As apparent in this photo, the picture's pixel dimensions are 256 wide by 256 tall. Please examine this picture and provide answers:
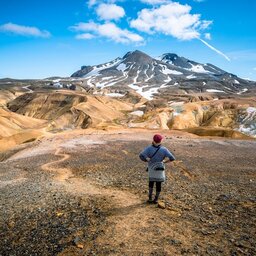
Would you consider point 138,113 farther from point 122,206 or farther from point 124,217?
point 124,217

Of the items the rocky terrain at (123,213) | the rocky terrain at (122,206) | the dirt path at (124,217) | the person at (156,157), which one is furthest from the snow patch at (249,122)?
the person at (156,157)

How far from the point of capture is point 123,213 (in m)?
11.9

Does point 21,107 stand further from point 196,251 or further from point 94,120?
point 196,251

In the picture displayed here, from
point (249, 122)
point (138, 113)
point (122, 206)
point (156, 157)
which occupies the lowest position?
point (138, 113)

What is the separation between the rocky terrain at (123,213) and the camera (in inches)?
391

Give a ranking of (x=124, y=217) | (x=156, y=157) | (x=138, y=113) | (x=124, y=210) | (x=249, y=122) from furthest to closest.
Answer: (x=138, y=113) → (x=249, y=122) → (x=156, y=157) → (x=124, y=210) → (x=124, y=217)

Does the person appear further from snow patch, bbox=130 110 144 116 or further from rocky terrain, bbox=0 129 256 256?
snow patch, bbox=130 110 144 116

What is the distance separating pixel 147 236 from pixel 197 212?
3.10m

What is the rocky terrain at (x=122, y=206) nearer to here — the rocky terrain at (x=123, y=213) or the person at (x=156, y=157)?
the rocky terrain at (x=123, y=213)

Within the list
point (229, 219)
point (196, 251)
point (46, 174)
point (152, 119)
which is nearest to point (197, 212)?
point (229, 219)

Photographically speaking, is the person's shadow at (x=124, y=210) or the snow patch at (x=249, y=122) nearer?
the person's shadow at (x=124, y=210)

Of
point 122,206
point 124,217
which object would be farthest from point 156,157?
point 124,217

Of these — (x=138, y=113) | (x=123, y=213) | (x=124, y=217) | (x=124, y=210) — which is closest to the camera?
(x=124, y=217)

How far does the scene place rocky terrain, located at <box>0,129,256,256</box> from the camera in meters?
9.93
